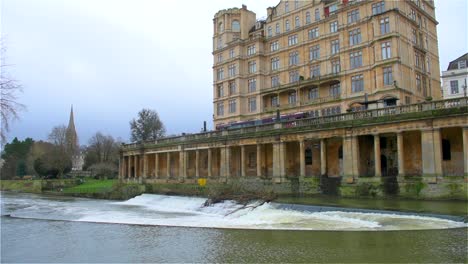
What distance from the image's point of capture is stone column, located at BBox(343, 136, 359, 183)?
108ft

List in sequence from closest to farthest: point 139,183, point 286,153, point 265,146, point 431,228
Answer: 1. point 431,228
2. point 286,153
3. point 265,146
4. point 139,183

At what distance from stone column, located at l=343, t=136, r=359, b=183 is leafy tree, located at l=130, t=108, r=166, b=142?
63.4 meters

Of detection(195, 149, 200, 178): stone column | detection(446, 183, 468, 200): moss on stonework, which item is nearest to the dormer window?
detection(446, 183, 468, 200): moss on stonework

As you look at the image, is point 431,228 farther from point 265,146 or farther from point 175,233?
point 265,146

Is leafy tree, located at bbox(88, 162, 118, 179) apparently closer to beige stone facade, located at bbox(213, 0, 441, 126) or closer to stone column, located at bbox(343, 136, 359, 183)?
beige stone facade, located at bbox(213, 0, 441, 126)

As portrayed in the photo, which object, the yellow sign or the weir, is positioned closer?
the weir

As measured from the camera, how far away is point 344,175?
33.4 metres

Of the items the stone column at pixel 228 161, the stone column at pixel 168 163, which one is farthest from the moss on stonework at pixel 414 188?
the stone column at pixel 168 163

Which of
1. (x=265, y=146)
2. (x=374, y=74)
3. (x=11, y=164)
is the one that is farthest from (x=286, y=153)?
(x=11, y=164)

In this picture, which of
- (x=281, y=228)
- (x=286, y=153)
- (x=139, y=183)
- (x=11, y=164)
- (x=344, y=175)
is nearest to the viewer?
(x=281, y=228)

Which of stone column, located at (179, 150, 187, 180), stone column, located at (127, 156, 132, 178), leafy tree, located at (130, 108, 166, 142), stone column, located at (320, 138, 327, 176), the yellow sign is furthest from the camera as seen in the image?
leafy tree, located at (130, 108, 166, 142)

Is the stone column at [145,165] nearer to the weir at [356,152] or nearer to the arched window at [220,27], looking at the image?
the weir at [356,152]

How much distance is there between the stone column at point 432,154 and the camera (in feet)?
92.3

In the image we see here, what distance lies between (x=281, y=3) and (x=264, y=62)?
898 centimetres
